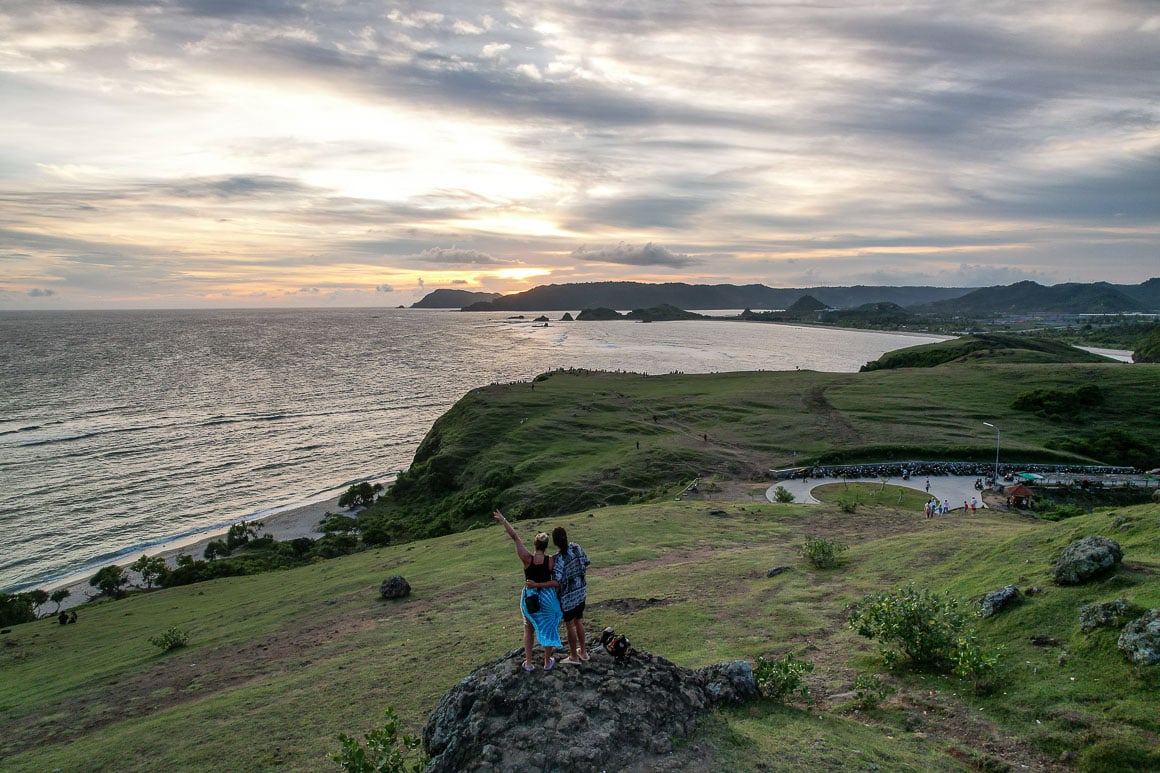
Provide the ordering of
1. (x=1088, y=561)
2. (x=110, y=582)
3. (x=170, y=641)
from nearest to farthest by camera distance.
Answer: (x=1088, y=561) → (x=170, y=641) → (x=110, y=582)

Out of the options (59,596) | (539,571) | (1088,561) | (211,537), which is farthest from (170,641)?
(211,537)

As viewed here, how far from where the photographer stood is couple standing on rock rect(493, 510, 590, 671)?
11438 millimetres

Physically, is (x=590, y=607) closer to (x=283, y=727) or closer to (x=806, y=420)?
(x=283, y=727)

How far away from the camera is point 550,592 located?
1150 cm

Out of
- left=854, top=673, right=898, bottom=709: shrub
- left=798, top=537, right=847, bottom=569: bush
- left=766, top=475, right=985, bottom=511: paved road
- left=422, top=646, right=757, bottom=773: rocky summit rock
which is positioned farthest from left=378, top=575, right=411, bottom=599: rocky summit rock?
left=766, top=475, right=985, bottom=511: paved road

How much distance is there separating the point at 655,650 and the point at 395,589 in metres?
14.8

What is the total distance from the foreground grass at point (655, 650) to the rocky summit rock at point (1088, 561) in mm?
329

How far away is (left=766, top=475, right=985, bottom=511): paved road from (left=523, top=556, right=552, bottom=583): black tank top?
40.3 metres

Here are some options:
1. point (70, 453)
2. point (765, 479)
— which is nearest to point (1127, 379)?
point (765, 479)

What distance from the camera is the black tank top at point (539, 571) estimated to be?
37.6ft

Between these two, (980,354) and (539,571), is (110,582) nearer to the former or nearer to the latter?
(539,571)

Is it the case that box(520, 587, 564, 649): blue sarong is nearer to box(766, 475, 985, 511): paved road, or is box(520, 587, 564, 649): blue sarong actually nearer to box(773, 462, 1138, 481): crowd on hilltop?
box(766, 475, 985, 511): paved road

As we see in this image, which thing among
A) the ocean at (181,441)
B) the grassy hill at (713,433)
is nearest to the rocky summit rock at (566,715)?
the grassy hill at (713,433)

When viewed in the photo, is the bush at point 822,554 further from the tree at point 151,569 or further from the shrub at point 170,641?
the tree at point 151,569
